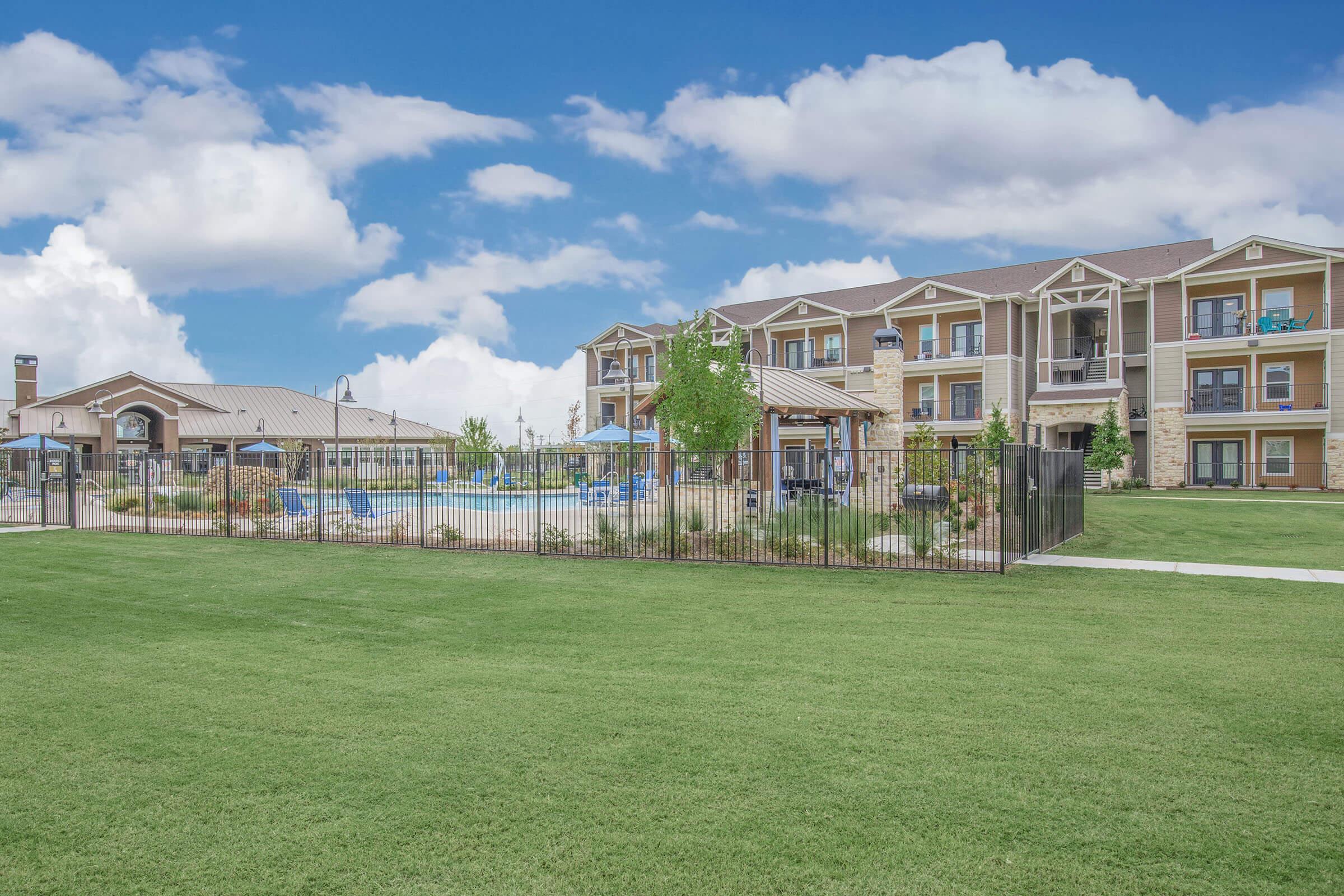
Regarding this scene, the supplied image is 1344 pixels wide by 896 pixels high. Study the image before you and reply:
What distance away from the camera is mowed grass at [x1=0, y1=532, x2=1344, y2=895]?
3.94 meters

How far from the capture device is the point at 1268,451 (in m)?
35.0

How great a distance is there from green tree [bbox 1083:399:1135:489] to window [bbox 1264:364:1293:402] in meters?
6.12

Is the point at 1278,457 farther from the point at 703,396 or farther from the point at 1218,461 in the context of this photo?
the point at 703,396

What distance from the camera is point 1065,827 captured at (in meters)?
4.31

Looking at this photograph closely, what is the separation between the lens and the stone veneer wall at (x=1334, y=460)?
32125mm

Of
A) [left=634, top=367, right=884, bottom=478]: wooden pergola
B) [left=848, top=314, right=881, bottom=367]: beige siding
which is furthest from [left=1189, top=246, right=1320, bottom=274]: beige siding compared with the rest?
[left=634, top=367, right=884, bottom=478]: wooden pergola

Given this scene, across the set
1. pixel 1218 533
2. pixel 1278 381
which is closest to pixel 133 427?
pixel 1218 533

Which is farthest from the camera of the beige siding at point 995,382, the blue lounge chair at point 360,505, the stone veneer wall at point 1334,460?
the beige siding at point 995,382

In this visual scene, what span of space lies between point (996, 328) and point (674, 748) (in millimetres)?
38441

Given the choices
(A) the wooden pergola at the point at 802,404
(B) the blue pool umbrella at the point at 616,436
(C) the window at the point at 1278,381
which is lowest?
(B) the blue pool umbrella at the point at 616,436

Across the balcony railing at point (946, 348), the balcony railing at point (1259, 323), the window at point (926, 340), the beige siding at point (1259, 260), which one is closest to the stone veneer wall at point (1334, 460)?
the balcony railing at point (1259, 323)

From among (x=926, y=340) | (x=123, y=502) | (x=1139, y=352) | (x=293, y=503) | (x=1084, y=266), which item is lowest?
(x=123, y=502)

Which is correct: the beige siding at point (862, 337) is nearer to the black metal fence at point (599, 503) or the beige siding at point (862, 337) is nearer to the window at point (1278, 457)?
the window at point (1278, 457)

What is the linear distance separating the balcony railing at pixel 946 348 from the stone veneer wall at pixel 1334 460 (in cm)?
1354
